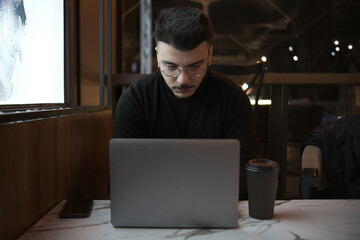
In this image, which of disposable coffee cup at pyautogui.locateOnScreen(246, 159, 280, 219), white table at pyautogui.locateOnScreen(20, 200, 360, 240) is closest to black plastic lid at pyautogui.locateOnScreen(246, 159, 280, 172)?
disposable coffee cup at pyautogui.locateOnScreen(246, 159, 280, 219)

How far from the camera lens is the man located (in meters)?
1.35

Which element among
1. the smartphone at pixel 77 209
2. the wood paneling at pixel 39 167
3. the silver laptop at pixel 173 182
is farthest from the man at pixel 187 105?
the silver laptop at pixel 173 182

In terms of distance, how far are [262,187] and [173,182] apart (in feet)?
0.74

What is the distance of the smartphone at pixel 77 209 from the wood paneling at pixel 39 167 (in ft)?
0.21

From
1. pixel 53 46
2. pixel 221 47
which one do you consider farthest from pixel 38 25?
pixel 221 47

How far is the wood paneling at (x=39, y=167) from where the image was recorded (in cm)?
79

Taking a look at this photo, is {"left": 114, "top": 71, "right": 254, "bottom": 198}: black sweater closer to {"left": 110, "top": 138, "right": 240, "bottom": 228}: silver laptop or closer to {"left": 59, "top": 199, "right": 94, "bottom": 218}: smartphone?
{"left": 59, "top": 199, "right": 94, "bottom": 218}: smartphone

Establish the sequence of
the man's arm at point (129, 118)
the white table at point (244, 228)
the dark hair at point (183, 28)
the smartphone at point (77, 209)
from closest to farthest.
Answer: the white table at point (244, 228), the smartphone at point (77, 209), the dark hair at point (183, 28), the man's arm at point (129, 118)

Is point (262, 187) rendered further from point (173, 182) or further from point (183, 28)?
point (183, 28)

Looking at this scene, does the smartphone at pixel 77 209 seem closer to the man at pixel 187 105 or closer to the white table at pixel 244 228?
the white table at pixel 244 228

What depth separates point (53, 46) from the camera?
149cm

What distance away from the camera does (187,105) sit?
4.84 feet

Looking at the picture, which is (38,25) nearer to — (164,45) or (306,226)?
(164,45)

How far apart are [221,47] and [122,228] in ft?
9.35
